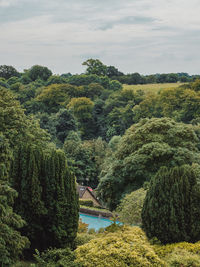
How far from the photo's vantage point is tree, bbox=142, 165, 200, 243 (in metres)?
10.8

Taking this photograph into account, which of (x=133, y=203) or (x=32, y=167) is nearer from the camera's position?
(x=32, y=167)

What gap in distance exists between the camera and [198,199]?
36.4 ft

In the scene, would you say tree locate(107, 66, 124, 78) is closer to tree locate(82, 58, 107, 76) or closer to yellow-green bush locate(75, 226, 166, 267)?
tree locate(82, 58, 107, 76)

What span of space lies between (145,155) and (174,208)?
355 inches

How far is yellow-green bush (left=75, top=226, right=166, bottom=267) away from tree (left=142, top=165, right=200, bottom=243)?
6.61 feet

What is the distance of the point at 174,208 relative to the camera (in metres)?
10.9

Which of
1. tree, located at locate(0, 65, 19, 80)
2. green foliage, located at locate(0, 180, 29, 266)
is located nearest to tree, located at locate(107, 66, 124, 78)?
tree, located at locate(0, 65, 19, 80)

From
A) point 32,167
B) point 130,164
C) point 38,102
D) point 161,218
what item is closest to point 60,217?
point 32,167

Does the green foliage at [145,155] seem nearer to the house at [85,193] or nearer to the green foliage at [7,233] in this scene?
the green foliage at [7,233]

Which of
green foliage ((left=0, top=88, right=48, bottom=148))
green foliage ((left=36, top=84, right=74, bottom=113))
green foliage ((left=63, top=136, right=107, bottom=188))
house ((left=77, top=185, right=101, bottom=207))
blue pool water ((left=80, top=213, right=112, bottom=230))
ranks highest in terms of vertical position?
green foliage ((left=36, top=84, right=74, bottom=113))

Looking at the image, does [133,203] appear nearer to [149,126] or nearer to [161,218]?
[161,218]

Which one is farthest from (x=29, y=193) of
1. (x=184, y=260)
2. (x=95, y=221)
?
(x=95, y=221)

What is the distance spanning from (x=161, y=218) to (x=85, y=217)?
19.8 meters

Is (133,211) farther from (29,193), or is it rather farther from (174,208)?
(29,193)
